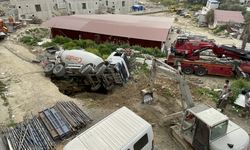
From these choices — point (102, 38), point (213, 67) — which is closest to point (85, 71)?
point (213, 67)

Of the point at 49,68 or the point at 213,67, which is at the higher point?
the point at 49,68

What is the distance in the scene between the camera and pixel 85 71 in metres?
13.3

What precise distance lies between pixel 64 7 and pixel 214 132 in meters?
38.3

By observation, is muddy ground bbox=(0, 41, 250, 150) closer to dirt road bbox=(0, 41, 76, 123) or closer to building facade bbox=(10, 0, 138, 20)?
dirt road bbox=(0, 41, 76, 123)

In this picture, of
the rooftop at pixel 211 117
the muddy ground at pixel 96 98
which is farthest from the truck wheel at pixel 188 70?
the rooftop at pixel 211 117

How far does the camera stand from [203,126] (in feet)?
26.0

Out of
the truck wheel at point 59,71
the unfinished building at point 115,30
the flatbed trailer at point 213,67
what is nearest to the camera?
the truck wheel at point 59,71

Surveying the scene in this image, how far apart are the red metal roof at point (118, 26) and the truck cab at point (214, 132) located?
15.9 meters

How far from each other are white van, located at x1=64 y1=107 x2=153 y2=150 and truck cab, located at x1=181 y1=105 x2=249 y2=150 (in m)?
1.78

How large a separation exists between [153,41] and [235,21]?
2410 centimetres

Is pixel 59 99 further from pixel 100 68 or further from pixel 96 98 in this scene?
pixel 100 68

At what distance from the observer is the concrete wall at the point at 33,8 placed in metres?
35.9

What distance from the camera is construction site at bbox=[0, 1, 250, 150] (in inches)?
311

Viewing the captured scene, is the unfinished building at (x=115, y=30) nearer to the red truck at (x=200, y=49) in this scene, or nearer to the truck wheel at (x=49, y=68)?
the red truck at (x=200, y=49)
